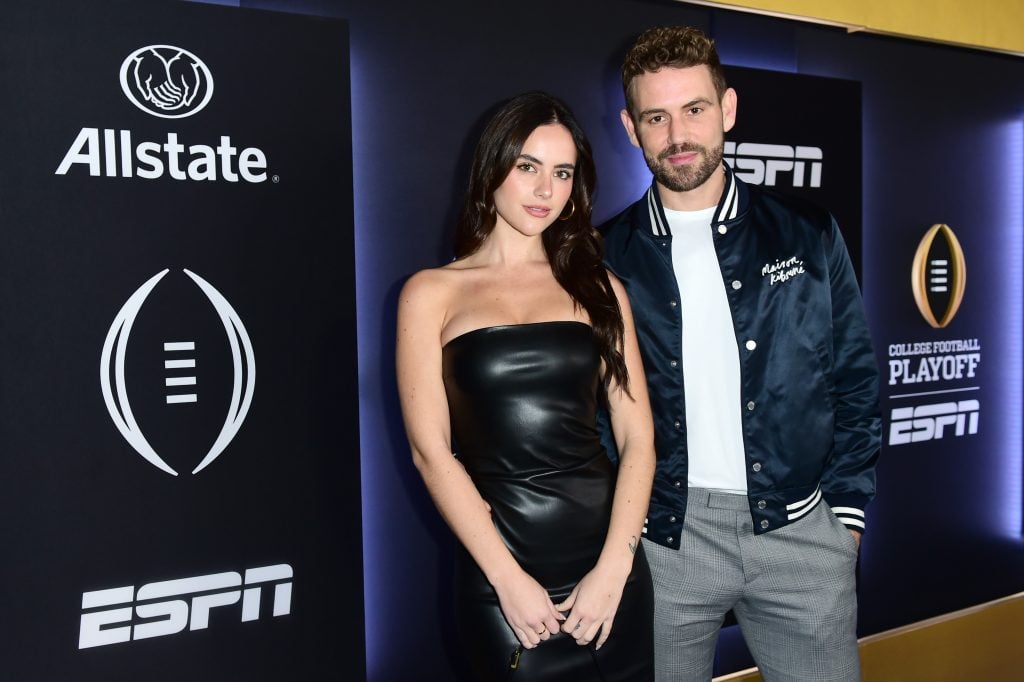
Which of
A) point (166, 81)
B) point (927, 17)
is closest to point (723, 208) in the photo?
point (166, 81)

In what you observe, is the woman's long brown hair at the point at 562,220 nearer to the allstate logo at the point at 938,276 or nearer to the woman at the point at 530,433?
the woman at the point at 530,433

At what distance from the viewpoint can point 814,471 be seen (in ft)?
6.64

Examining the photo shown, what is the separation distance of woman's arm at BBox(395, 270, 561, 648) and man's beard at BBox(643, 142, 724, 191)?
575mm

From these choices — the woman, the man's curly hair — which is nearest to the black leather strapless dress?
the woman

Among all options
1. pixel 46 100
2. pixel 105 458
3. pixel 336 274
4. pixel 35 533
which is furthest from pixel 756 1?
pixel 35 533

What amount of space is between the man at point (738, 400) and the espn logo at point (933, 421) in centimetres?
180

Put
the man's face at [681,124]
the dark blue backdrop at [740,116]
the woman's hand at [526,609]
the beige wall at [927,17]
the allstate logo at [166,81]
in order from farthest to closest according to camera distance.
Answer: the beige wall at [927,17] < the dark blue backdrop at [740,116] < the allstate logo at [166,81] < the man's face at [681,124] < the woman's hand at [526,609]

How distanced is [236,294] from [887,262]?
2.69 metres

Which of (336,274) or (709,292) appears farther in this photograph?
(336,274)

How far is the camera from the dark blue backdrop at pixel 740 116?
2.78 meters

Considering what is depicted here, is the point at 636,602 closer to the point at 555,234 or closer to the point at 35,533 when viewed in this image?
the point at 555,234

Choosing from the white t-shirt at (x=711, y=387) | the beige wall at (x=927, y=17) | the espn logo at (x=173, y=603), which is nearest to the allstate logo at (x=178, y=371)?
the espn logo at (x=173, y=603)

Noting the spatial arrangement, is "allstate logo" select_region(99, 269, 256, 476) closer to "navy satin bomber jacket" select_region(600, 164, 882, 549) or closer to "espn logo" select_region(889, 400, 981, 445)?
"navy satin bomber jacket" select_region(600, 164, 882, 549)

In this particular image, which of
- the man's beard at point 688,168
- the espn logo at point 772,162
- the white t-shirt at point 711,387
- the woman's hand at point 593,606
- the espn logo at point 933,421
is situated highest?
the espn logo at point 772,162
